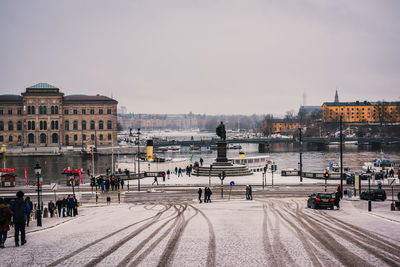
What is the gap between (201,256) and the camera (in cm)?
1348

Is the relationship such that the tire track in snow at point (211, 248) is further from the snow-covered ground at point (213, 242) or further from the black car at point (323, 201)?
the black car at point (323, 201)

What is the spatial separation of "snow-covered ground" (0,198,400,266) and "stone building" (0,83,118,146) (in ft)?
429

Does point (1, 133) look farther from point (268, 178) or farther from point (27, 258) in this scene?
point (27, 258)

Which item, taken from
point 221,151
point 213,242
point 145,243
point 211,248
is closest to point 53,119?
point 221,151

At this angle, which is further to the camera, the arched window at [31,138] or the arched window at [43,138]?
the arched window at [43,138]

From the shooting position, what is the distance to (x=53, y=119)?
148625mm

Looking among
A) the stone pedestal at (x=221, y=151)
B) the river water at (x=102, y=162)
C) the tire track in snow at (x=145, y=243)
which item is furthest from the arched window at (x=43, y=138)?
the tire track in snow at (x=145, y=243)

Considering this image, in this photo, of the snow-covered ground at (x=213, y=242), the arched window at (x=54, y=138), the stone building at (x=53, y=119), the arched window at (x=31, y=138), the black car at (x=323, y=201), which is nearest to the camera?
the snow-covered ground at (x=213, y=242)

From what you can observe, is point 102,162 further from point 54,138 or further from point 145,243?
point 145,243

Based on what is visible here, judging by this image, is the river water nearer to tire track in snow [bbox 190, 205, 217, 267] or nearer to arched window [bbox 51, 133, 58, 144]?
arched window [bbox 51, 133, 58, 144]

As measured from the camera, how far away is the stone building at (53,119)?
5782 inches

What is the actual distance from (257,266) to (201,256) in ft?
6.35

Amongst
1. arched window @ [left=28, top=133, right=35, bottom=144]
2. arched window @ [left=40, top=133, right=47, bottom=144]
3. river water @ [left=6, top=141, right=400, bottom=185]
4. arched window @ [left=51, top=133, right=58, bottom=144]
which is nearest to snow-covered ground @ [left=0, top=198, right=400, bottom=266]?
river water @ [left=6, top=141, right=400, bottom=185]

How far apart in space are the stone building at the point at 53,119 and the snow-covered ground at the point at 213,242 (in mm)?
130641
